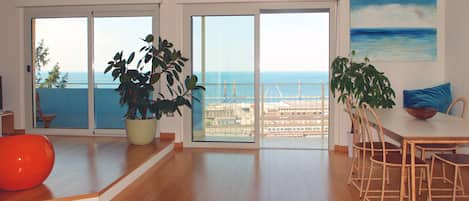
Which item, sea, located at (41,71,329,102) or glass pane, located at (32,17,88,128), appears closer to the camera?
sea, located at (41,71,329,102)

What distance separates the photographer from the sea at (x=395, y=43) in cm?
538

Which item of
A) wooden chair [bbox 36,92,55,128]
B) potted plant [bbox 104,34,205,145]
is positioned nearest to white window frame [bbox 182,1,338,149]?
potted plant [bbox 104,34,205,145]

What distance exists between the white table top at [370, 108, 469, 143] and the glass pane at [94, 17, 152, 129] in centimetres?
379

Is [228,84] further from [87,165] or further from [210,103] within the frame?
[87,165]

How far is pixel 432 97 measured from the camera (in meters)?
4.98

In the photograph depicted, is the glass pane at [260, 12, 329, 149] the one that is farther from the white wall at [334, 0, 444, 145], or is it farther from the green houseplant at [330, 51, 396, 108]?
the green houseplant at [330, 51, 396, 108]

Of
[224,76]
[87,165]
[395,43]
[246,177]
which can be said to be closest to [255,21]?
[224,76]

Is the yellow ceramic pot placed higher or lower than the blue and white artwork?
lower

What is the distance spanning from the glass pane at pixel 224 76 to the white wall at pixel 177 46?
1.05 ft

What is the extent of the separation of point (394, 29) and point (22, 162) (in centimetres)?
458

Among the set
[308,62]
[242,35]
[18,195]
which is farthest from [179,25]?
[308,62]

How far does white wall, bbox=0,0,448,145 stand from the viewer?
17.7ft

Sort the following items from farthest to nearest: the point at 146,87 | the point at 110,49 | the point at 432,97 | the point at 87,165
Result: the point at 110,49 → the point at 146,87 → the point at 432,97 → the point at 87,165

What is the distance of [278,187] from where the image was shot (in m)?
3.87
